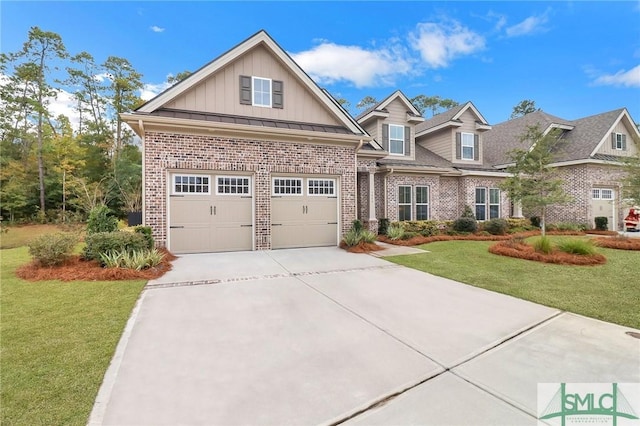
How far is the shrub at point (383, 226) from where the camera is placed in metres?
13.9

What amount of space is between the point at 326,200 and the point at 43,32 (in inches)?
1072

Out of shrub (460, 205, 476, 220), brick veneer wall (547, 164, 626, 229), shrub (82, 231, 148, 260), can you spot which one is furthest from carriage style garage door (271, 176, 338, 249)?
brick veneer wall (547, 164, 626, 229)

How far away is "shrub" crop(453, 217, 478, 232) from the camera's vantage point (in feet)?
49.4

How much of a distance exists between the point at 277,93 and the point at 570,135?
19.3 metres

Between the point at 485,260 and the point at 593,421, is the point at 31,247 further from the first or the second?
the point at 485,260

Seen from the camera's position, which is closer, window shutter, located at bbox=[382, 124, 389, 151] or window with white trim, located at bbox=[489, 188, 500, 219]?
window shutter, located at bbox=[382, 124, 389, 151]

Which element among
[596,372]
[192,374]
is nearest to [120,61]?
[192,374]

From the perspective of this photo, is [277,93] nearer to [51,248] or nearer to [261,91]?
[261,91]

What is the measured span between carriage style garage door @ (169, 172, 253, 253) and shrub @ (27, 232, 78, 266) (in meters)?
2.58

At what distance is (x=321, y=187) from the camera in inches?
452

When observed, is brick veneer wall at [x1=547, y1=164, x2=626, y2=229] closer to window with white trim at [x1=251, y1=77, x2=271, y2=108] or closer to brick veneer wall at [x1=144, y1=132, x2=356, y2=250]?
brick veneer wall at [x1=144, y1=132, x2=356, y2=250]

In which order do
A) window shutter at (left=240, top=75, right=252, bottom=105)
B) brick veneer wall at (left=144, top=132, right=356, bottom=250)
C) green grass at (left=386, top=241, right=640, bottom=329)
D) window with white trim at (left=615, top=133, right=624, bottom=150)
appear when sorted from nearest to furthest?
green grass at (left=386, top=241, right=640, bottom=329) < brick veneer wall at (left=144, top=132, right=356, bottom=250) < window shutter at (left=240, top=75, right=252, bottom=105) < window with white trim at (left=615, top=133, right=624, bottom=150)

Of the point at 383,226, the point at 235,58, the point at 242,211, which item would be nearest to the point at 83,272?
the point at 242,211

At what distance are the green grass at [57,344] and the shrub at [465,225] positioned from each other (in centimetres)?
1394
